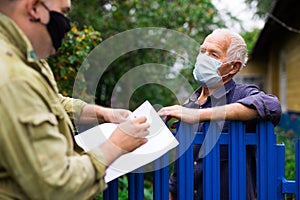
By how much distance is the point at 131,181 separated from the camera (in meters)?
2.25

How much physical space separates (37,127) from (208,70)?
1.37m

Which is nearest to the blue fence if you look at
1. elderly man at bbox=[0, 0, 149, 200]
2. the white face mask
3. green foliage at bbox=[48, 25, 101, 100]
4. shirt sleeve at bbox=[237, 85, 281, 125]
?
shirt sleeve at bbox=[237, 85, 281, 125]

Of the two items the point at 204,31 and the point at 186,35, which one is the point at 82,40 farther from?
the point at 204,31

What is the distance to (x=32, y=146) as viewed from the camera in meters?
1.28

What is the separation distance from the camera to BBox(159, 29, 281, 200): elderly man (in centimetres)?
210

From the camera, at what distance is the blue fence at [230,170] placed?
2213 millimetres

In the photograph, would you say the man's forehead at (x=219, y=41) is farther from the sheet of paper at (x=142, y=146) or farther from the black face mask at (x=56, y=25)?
the black face mask at (x=56, y=25)

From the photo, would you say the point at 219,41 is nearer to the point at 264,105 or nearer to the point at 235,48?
the point at 235,48

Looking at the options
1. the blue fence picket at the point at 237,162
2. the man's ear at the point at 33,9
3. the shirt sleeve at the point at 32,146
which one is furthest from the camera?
the blue fence picket at the point at 237,162

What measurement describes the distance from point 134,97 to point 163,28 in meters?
1.64

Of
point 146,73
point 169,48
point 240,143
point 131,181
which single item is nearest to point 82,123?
point 131,181

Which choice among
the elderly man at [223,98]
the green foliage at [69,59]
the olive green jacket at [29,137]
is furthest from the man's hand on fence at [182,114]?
the green foliage at [69,59]

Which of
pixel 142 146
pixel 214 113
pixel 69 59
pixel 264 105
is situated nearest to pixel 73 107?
pixel 142 146

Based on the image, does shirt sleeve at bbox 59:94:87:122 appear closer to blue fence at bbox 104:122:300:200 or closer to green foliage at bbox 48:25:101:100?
blue fence at bbox 104:122:300:200
